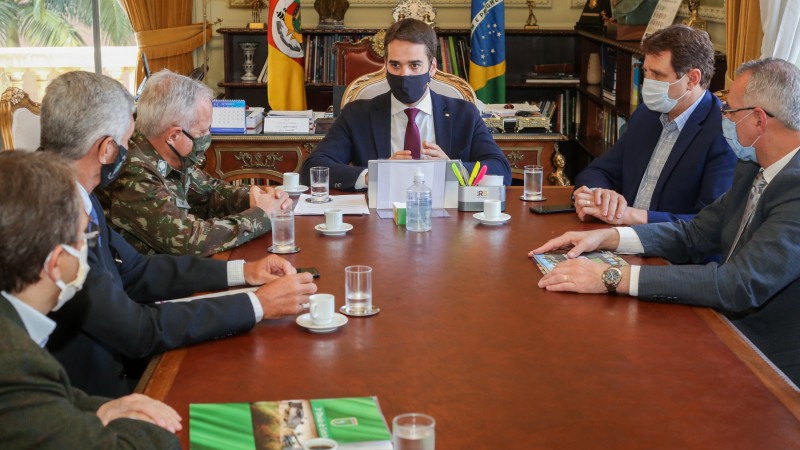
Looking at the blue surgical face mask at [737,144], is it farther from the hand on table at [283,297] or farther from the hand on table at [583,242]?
the hand on table at [283,297]

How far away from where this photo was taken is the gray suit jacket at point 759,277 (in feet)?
7.79

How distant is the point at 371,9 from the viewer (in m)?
7.33

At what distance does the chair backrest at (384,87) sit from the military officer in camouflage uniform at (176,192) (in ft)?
3.98

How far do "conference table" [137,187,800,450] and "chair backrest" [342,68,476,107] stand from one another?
2.07 m

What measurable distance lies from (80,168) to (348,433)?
45.0 inches

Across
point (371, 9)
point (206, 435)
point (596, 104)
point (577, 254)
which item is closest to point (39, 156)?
point (206, 435)

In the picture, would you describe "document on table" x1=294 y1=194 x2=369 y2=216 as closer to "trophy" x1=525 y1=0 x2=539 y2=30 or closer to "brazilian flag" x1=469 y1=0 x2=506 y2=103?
"brazilian flag" x1=469 y1=0 x2=506 y2=103

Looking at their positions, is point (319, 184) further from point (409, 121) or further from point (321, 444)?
point (321, 444)

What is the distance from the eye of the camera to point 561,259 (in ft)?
8.84

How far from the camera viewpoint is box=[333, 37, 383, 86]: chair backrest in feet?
19.8

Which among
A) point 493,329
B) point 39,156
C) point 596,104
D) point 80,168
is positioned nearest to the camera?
point 39,156

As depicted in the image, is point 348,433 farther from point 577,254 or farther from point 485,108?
point 485,108

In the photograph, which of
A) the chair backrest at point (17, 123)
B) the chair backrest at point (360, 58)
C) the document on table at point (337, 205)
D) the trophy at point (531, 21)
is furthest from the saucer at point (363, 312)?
the trophy at point (531, 21)

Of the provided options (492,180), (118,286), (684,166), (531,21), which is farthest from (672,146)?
(531,21)
